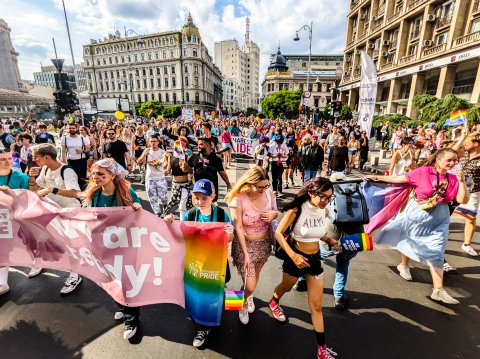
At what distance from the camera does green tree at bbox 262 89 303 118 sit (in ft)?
191

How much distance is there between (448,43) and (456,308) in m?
27.3

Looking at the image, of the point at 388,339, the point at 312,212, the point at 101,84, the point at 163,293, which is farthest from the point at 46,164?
the point at 101,84

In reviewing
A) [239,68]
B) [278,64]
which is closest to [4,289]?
[278,64]

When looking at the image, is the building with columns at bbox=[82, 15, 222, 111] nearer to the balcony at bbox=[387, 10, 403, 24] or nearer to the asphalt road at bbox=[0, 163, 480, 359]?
the balcony at bbox=[387, 10, 403, 24]

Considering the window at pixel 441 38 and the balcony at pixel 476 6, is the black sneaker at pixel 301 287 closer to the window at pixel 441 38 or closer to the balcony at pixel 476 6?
the balcony at pixel 476 6

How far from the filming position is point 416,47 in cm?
2675

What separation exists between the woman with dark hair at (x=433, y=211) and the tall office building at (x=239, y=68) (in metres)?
120

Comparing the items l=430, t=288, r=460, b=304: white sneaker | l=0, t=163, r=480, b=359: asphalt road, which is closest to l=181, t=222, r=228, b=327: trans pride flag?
l=0, t=163, r=480, b=359: asphalt road

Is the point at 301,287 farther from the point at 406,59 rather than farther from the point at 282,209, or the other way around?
the point at 406,59

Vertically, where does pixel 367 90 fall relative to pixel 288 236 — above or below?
above

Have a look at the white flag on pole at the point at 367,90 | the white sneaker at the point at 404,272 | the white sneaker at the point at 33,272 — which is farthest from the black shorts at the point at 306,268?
the white flag on pole at the point at 367,90

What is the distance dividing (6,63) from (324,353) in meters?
105

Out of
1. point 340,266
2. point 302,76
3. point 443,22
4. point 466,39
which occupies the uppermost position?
point 302,76

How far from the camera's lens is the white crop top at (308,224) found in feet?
8.09
